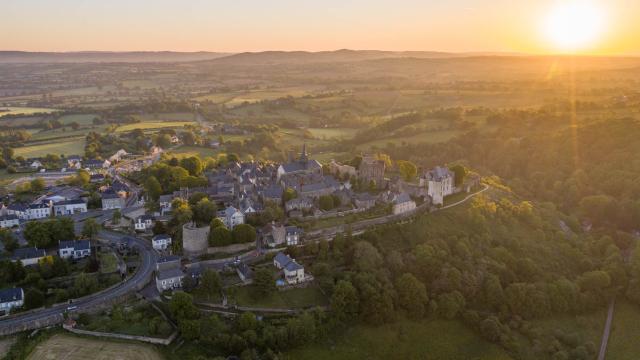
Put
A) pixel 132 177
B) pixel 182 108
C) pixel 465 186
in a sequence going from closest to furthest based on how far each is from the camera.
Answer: pixel 465 186 < pixel 132 177 < pixel 182 108

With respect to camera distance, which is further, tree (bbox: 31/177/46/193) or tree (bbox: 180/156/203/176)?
tree (bbox: 180/156/203/176)

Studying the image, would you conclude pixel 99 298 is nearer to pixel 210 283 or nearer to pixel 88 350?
pixel 88 350

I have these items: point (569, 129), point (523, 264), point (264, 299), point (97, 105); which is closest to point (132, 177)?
point (264, 299)

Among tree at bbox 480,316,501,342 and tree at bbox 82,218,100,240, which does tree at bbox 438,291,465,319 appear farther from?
tree at bbox 82,218,100,240

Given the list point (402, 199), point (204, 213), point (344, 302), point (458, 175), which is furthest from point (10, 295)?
point (458, 175)

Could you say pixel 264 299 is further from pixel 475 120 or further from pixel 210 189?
pixel 475 120

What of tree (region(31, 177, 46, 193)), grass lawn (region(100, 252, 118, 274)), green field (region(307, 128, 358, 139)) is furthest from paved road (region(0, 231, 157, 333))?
green field (region(307, 128, 358, 139))
